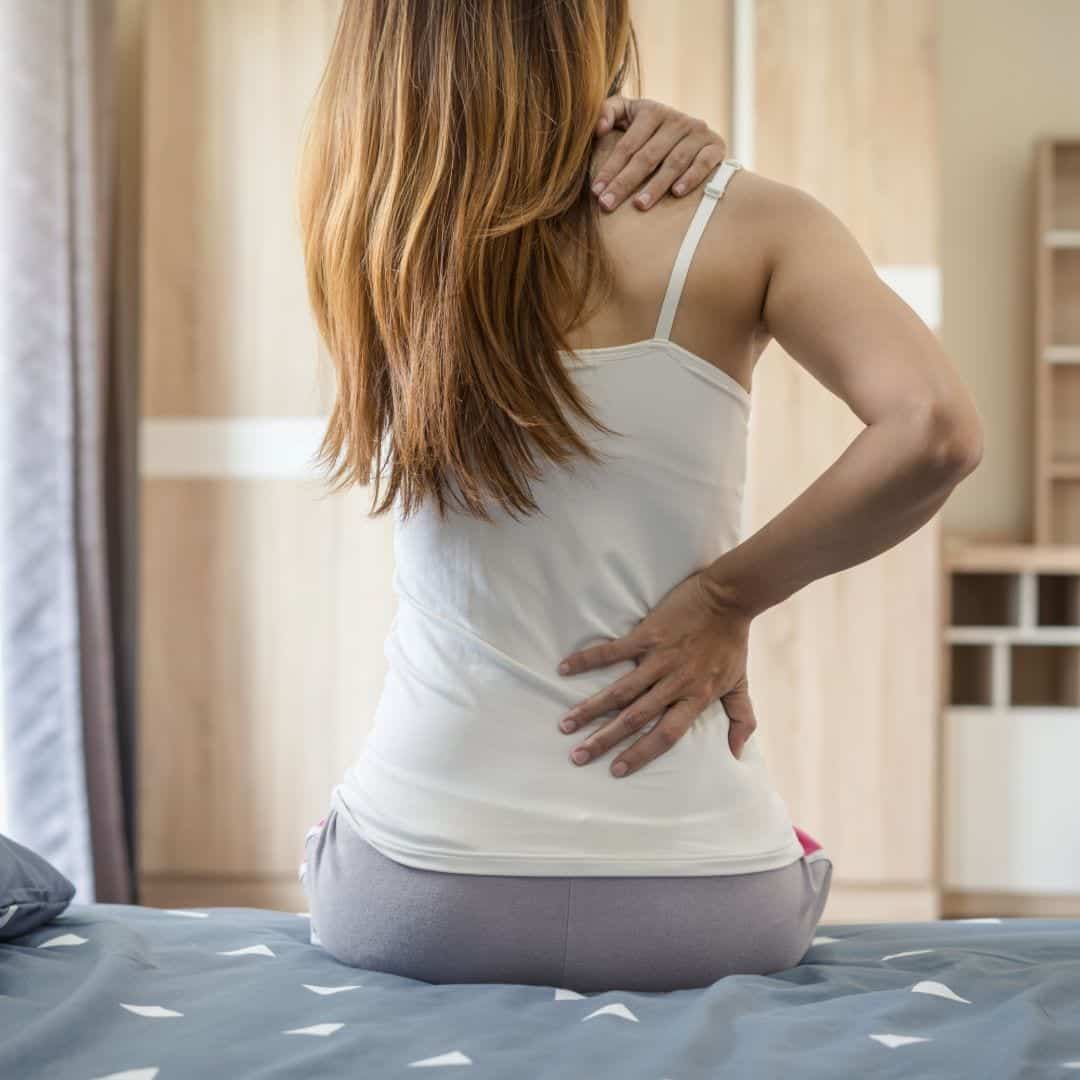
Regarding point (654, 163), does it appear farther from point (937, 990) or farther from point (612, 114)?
point (937, 990)

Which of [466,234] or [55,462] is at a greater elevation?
[466,234]

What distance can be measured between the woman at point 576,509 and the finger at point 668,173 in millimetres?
12

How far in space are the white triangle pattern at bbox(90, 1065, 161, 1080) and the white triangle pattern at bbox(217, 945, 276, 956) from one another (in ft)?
0.85

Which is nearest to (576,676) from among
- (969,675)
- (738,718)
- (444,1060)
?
(738,718)

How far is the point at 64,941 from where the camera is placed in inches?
37.6

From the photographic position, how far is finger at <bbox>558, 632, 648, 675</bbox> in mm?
877

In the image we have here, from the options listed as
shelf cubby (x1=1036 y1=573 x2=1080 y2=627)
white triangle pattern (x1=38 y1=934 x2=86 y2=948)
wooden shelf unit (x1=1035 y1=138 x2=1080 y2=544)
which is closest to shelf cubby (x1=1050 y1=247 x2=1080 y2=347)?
wooden shelf unit (x1=1035 y1=138 x2=1080 y2=544)

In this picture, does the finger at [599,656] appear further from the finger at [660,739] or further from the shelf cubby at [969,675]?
the shelf cubby at [969,675]

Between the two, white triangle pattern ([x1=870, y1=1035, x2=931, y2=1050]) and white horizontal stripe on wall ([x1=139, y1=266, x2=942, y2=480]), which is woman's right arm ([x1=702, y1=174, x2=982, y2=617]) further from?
white horizontal stripe on wall ([x1=139, y1=266, x2=942, y2=480])

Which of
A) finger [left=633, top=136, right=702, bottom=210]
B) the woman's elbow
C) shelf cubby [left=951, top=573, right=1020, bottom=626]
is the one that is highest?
finger [left=633, top=136, right=702, bottom=210]

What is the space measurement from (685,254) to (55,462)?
6.06 feet

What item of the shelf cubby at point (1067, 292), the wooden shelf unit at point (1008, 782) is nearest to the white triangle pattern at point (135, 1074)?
the wooden shelf unit at point (1008, 782)

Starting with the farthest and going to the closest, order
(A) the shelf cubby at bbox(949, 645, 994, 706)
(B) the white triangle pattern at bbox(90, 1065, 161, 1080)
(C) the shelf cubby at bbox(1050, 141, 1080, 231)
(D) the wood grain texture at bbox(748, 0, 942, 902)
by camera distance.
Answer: (C) the shelf cubby at bbox(1050, 141, 1080, 231) → (A) the shelf cubby at bbox(949, 645, 994, 706) → (D) the wood grain texture at bbox(748, 0, 942, 902) → (B) the white triangle pattern at bbox(90, 1065, 161, 1080)

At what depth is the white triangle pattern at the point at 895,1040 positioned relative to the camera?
2.37ft
